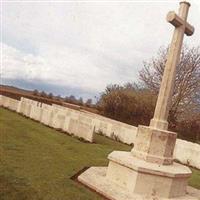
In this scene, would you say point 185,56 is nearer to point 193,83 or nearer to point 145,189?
point 193,83

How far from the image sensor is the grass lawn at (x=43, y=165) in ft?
19.5

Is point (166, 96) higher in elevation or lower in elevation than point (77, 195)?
higher

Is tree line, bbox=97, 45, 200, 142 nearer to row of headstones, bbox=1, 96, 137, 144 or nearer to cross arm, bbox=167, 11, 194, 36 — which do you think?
row of headstones, bbox=1, 96, 137, 144

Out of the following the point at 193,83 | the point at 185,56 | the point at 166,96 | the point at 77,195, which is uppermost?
the point at 185,56

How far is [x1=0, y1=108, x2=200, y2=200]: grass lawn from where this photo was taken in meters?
5.96

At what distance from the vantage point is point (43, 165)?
313 inches

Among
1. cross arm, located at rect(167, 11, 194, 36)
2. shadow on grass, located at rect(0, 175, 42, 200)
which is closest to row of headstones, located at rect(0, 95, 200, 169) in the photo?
cross arm, located at rect(167, 11, 194, 36)

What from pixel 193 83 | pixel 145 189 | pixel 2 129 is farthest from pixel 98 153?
pixel 193 83

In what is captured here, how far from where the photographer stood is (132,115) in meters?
28.2

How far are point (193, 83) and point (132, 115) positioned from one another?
17.1 ft

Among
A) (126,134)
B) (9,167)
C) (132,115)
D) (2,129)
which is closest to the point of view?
(9,167)

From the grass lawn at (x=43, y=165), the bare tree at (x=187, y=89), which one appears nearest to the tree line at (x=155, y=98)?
the bare tree at (x=187, y=89)

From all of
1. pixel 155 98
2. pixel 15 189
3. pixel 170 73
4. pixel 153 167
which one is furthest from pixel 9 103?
pixel 15 189

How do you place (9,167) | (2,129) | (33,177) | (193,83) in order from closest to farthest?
(33,177)
(9,167)
(2,129)
(193,83)
